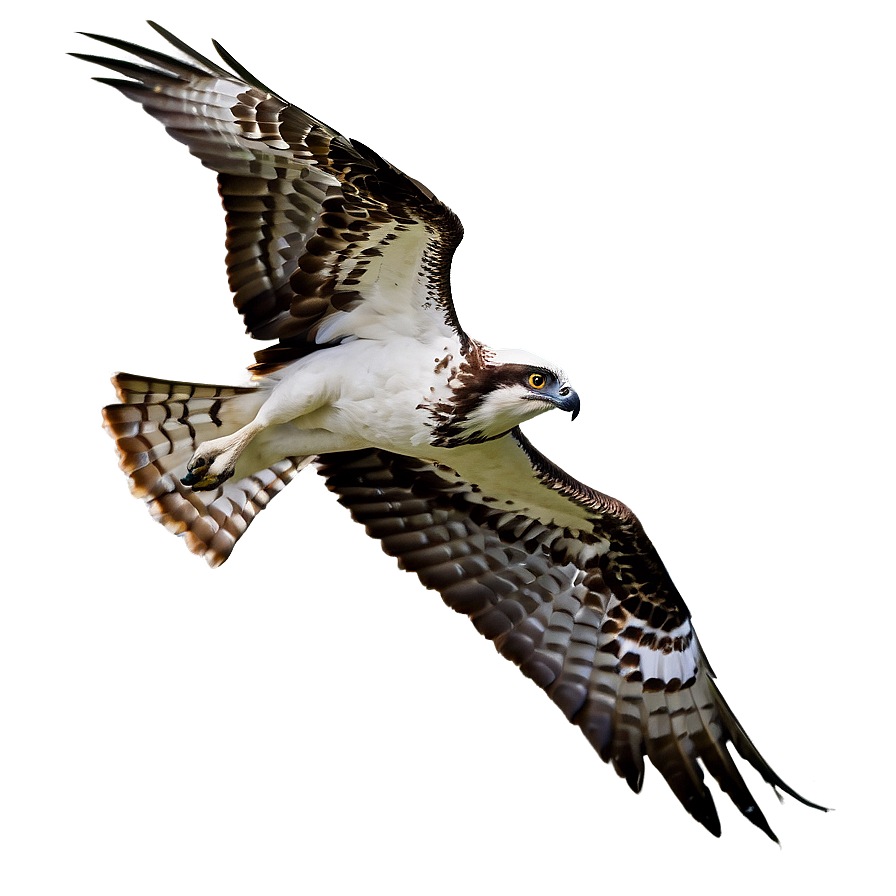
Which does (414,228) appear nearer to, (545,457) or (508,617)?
(545,457)

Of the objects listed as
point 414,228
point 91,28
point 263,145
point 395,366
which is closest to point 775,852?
point 395,366

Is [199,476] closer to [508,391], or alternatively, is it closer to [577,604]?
[508,391]

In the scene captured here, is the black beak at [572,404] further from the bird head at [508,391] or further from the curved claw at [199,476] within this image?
the curved claw at [199,476]

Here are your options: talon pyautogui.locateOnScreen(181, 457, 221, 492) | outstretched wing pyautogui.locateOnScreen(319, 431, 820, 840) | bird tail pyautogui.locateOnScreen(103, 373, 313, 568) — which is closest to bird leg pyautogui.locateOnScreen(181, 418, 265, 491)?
talon pyautogui.locateOnScreen(181, 457, 221, 492)

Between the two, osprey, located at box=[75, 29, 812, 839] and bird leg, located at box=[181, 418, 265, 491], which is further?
bird leg, located at box=[181, 418, 265, 491]

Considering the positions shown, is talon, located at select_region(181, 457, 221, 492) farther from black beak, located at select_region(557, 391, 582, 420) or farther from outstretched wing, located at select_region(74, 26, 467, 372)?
black beak, located at select_region(557, 391, 582, 420)

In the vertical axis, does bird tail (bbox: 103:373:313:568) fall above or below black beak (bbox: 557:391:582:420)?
below

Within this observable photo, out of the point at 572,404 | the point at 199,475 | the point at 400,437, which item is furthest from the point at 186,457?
the point at 572,404
